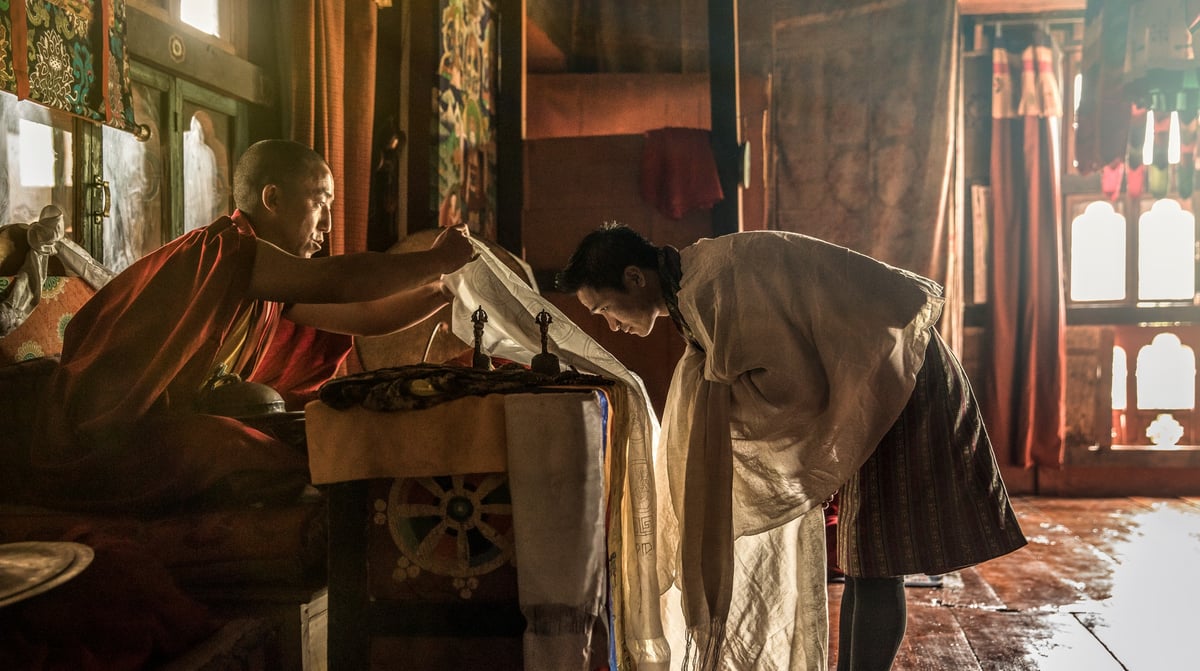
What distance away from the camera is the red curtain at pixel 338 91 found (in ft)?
11.5

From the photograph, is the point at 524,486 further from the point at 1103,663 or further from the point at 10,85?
the point at 1103,663

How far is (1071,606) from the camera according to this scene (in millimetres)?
3586

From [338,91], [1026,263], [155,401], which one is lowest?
[155,401]

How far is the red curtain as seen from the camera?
138 inches

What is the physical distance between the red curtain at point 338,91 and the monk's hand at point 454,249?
4.32 ft

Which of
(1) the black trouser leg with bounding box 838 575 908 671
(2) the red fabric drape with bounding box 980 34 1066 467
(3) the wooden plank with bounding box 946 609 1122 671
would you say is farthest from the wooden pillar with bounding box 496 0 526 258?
(2) the red fabric drape with bounding box 980 34 1066 467

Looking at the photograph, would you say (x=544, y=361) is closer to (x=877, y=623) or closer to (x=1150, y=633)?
(x=877, y=623)

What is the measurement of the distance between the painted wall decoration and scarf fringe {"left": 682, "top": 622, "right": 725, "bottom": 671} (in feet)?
7.06

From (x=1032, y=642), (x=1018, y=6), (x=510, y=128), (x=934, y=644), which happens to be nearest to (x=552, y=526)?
(x=934, y=644)

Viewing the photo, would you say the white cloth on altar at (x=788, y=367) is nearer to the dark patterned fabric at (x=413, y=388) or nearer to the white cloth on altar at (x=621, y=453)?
the white cloth on altar at (x=621, y=453)

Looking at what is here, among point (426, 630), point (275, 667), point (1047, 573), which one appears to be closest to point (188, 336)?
point (275, 667)

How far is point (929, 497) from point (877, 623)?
1.00 feet

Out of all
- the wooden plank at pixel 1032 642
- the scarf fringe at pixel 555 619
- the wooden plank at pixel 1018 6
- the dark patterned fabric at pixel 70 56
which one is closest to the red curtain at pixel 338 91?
the dark patterned fabric at pixel 70 56

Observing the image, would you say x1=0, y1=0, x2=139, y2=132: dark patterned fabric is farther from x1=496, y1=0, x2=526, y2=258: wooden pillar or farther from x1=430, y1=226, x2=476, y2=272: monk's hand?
x1=496, y1=0, x2=526, y2=258: wooden pillar
